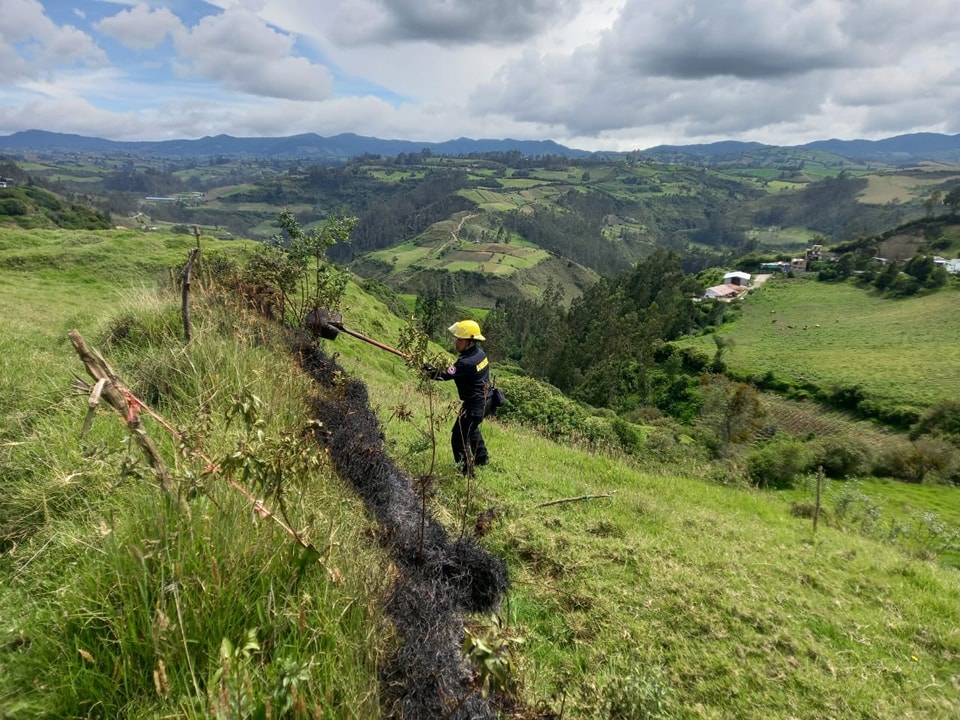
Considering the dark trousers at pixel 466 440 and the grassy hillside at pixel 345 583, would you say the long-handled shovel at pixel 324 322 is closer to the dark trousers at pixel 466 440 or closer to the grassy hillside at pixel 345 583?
the grassy hillside at pixel 345 583

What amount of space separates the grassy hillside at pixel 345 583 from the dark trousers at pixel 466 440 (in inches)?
12.1

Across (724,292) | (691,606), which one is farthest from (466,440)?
(724,292)

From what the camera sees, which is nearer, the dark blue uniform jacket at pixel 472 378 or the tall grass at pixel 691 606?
the tall grass at pixel 691 606

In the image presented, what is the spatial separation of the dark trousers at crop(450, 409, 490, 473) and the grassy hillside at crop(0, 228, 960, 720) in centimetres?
31

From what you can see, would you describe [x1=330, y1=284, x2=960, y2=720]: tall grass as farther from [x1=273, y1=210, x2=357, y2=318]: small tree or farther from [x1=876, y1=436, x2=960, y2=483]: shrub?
[x1=876, y1=436, x2=960, y2=483]: shrub

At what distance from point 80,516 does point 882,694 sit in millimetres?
6150

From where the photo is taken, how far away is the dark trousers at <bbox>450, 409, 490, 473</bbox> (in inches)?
280

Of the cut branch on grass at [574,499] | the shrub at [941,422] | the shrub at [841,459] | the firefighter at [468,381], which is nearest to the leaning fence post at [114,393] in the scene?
the firefighter at [468,381]

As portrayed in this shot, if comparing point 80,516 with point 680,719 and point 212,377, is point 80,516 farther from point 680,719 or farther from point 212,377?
point 680,719

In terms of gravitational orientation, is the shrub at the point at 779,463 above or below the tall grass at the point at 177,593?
below

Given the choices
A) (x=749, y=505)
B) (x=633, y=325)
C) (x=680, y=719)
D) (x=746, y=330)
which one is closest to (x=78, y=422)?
(x=680, y=719)

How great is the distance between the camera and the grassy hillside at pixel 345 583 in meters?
2.26

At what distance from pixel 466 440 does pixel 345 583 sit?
4.31 meters

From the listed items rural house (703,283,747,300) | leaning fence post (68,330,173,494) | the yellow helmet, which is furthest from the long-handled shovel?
rural house (703,283,747,300)
